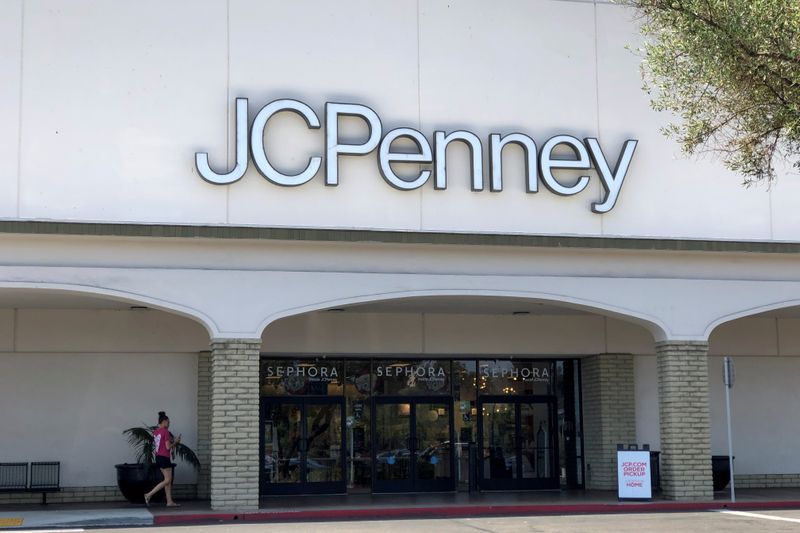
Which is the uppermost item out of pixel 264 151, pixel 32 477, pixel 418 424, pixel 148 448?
pixel 264 151

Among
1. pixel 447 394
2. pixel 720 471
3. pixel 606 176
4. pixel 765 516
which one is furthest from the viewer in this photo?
pixel 447 394

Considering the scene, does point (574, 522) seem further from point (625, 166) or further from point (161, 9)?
point (161, 9)

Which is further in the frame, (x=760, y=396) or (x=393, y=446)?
(x=760, y=396)

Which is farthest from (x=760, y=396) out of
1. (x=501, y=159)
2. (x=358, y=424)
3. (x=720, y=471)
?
(x=501, y=159)

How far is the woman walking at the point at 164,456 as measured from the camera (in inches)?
862

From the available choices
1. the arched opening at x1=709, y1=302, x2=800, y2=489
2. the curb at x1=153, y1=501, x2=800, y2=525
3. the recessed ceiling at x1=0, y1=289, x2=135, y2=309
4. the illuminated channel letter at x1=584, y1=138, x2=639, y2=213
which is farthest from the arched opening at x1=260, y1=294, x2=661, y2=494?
the curb at x1=153, y1=501, x2=800, y2=525

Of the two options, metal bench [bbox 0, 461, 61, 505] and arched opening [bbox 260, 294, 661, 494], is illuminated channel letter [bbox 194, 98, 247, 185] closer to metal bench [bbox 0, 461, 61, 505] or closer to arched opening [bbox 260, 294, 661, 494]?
arched opening [bbox 260, 294, 661, 494]

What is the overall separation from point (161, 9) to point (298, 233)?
488 cm

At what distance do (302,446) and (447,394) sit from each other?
363 cm

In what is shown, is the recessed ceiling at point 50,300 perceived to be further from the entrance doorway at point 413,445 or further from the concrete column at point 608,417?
the concrete column at point 608,417

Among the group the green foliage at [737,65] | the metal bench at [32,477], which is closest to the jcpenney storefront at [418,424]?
the metal bench at [32,477]

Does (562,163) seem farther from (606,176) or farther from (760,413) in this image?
(760,413)

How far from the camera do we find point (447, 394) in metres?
27.0

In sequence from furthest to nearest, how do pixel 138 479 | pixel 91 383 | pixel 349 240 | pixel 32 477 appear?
pixel 91 383
pixel 32 477
pixel 138 479
pixel 349 240
